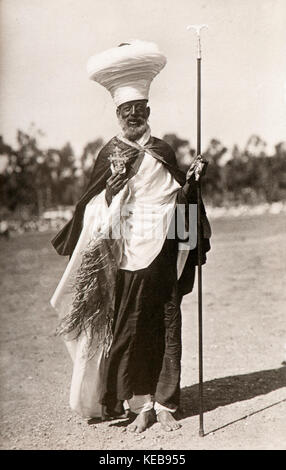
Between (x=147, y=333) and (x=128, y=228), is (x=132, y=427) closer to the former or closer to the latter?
(x=147, y=333)

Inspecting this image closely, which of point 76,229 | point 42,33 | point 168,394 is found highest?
point 42,33

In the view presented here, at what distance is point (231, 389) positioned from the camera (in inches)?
208

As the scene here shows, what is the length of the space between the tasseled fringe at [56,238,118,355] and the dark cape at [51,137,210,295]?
22 cm

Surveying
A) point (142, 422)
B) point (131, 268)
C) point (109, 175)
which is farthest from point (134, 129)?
point (142, 422)

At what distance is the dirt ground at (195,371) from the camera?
14.5 ft

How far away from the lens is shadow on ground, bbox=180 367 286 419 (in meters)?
4.95

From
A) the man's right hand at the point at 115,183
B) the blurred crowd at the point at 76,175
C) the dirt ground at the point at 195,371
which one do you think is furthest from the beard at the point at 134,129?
the blurred crowd at the point at 76,175

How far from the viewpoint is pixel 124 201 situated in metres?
4.47

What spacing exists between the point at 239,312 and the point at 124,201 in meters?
4.01

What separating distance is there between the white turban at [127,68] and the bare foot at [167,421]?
2340 mm

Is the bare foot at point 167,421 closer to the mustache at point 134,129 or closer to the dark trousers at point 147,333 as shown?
the dark trousers at point 147,333

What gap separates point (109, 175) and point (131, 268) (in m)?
0.71

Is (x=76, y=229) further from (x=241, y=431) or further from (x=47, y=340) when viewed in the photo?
(x=47, y=340)

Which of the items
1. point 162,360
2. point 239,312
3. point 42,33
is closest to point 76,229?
point 162,360
